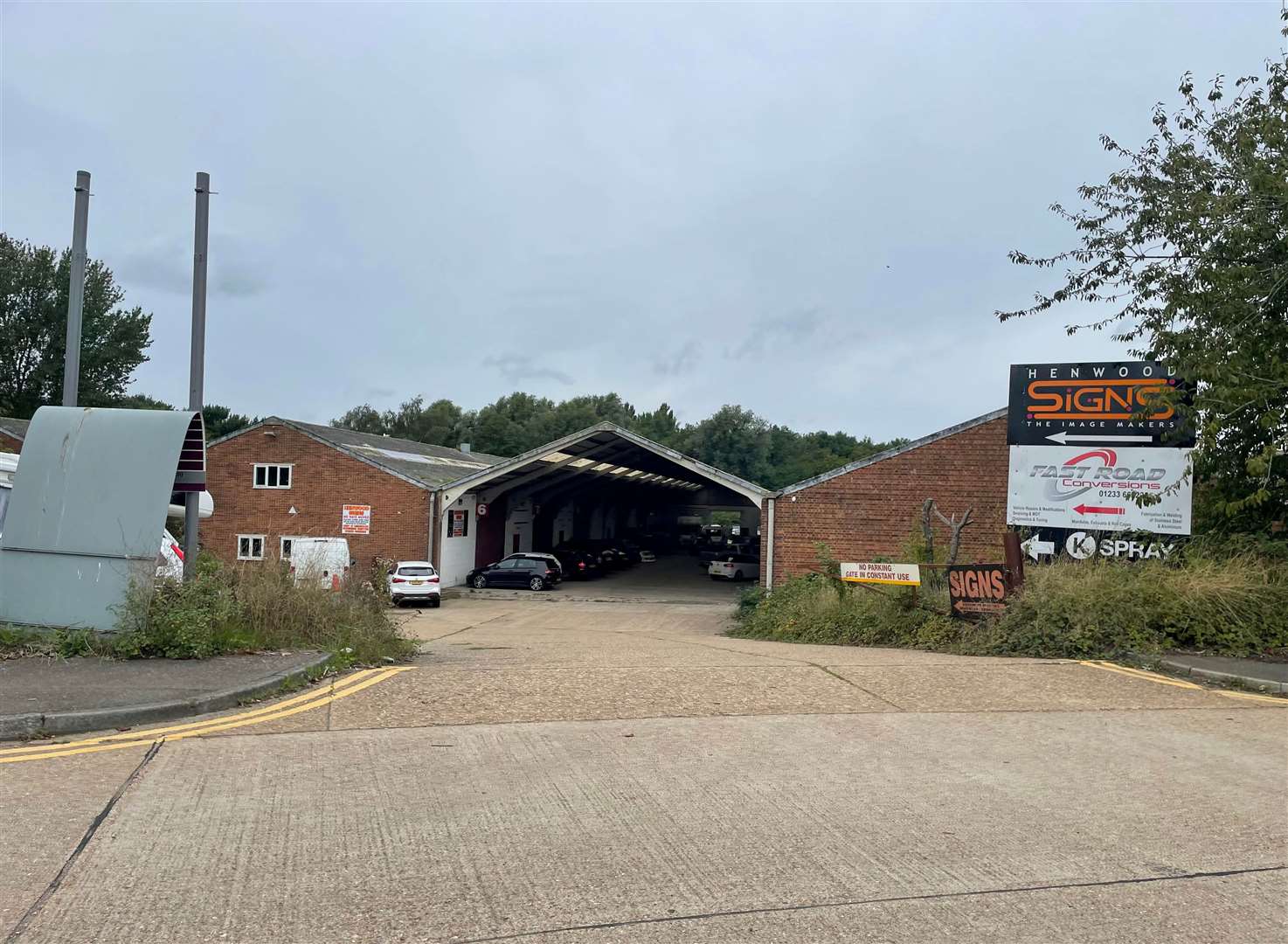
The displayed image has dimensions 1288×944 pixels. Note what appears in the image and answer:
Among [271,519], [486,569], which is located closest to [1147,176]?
[486,569]

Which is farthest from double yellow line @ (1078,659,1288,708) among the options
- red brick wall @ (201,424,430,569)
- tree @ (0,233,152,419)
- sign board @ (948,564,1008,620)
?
tree @ (0,233,152,419)

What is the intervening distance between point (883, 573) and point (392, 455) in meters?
28.5

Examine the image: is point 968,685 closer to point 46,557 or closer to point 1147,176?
point 46,557

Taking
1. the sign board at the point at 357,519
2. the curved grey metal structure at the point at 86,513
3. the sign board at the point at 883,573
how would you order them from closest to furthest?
the curved grey metal structure at the point at 86,513
the sign board at the point at 883,573
the sign board at the point at 357,519

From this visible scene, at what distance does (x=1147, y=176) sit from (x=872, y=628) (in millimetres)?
9507

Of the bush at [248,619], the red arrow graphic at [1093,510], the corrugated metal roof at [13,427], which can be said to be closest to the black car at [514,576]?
the corrugated metal roof at [13,427]

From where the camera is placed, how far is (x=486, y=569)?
122ft

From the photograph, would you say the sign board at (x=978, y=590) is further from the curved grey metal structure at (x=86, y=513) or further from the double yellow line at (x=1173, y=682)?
the curved grey metal structure at (x=86, y=513)

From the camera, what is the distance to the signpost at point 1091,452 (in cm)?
2006

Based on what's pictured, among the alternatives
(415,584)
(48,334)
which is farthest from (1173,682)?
(48,334)

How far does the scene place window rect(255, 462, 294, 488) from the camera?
118ft

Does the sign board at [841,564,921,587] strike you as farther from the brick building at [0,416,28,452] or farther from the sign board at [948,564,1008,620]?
the brick building at [0,416,28,452]

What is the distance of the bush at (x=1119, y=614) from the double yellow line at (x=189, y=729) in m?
8.72

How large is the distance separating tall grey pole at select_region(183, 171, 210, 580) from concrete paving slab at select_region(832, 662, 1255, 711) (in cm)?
772
